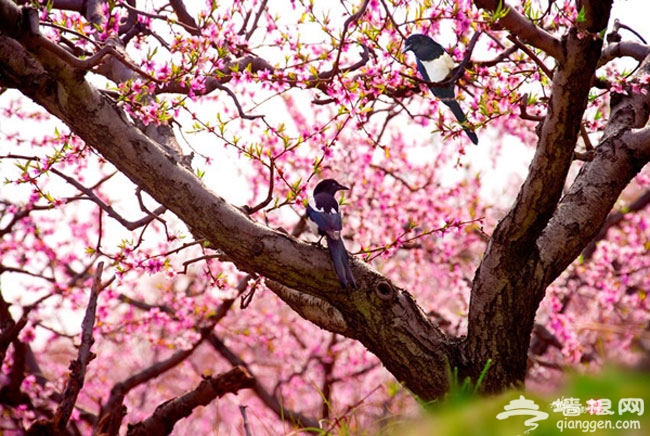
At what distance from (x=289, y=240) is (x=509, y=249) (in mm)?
1206

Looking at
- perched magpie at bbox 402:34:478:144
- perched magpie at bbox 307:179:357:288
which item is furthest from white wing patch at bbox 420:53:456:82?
perched magpie at bbox 307:179:357:288

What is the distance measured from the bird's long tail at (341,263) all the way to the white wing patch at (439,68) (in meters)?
1.46

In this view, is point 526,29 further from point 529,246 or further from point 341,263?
point 341,263

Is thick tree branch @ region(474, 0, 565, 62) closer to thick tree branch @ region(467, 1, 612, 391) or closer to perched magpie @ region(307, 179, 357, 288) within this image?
thick tree branch @ region(467, 1, 612, 391)

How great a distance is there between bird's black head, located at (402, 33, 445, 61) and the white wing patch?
0.10ft

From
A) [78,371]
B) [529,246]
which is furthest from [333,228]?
[78,371]

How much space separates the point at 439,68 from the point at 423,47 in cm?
19

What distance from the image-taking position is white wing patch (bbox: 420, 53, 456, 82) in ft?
14.5

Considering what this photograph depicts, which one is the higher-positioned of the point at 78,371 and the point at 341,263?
the point at 341,263

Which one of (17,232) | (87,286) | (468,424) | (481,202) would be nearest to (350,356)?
(481,202)

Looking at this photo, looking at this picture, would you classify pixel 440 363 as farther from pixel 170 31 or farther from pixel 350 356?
pixel 350 356

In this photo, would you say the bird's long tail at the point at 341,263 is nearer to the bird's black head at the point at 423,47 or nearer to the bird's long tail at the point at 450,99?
the bird's long tail at the point at 450,99

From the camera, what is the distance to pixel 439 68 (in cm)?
443

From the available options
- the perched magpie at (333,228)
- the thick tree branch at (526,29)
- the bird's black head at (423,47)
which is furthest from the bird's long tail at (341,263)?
the bird's black head at (423,47)
